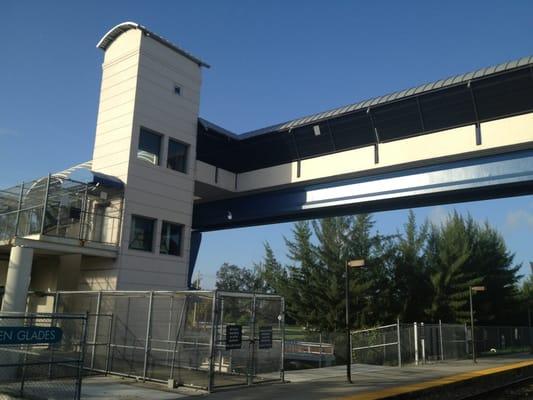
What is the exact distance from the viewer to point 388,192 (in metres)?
21.2

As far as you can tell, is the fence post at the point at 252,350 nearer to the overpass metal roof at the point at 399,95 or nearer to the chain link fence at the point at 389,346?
the chain link fence at the point at 389,346

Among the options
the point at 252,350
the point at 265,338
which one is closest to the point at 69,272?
the point at 252,350

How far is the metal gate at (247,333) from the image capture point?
538 inches

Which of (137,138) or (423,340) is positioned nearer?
(137,138)

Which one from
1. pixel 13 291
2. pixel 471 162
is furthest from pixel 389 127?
pixel 13 291

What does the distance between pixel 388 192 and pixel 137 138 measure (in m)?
10.8

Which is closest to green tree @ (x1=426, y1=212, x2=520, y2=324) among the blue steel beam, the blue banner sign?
the blue steel beam

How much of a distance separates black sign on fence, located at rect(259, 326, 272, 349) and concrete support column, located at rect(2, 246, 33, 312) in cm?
872

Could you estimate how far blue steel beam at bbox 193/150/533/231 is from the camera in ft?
61.3

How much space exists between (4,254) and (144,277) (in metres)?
6.79

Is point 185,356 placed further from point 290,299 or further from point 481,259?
point 481,259

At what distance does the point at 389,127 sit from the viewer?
68.4ft

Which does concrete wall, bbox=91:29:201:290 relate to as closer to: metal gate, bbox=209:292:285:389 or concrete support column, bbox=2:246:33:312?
concrete support column, bbox=2:246:33:312

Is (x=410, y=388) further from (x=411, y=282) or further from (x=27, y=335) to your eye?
(x=411, y=282)
